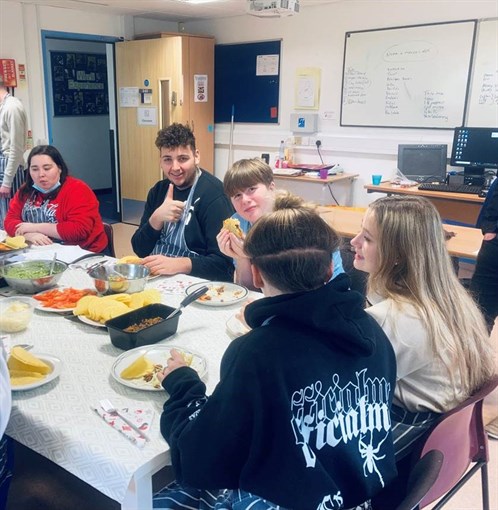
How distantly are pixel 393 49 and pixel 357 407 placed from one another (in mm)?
4340

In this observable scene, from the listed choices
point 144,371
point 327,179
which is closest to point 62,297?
point 144,371

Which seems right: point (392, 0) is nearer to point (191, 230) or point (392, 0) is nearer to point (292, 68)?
point (292, 68)

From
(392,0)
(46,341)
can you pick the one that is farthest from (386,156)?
(46,341)

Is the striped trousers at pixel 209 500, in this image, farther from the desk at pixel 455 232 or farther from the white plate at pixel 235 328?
the desk at pixel 455 232

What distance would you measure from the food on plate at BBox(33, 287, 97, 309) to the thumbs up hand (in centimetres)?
60

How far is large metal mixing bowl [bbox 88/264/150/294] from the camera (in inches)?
69.7

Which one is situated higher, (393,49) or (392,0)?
(392,0)

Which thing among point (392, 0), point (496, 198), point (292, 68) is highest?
point (392, 0)

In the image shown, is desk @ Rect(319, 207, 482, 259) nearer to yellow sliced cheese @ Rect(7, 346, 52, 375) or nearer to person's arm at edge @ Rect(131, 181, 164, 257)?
person's arm at edge @ Rect(131, 181, 164, 257)

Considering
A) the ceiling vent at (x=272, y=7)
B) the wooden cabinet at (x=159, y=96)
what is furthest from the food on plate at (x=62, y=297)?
the wooden cabinet at (x=159, y=96)

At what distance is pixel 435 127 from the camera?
4.55m

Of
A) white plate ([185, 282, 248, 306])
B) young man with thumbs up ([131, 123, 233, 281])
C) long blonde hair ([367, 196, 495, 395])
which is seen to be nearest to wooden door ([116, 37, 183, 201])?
young man with thumbs up ([131, 123, 233, 281])

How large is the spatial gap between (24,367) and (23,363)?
13mm

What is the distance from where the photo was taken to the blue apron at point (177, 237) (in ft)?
7.75
